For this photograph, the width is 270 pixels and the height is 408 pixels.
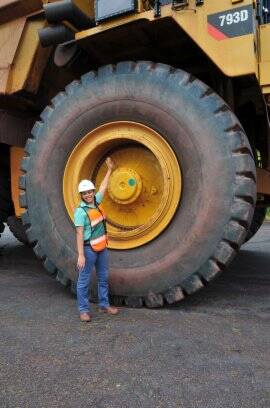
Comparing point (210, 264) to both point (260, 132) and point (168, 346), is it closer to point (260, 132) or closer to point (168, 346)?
point (168, 346)

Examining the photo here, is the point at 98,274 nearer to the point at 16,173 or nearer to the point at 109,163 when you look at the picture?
the point at 109,163

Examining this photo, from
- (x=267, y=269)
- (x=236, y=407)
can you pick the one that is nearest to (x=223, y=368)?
(x=236, y=407)

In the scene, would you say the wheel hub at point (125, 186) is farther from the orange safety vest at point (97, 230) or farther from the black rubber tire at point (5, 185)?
the black rubber tire at point (5, 185)

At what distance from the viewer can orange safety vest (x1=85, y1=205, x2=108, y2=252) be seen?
3.17 meters

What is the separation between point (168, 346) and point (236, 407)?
2.24ft

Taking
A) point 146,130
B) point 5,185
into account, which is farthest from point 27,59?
point 5,185

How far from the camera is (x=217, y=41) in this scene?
2994mm

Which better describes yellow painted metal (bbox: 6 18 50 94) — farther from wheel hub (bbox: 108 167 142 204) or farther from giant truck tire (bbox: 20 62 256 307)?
wheel hub (bbox: 108 167 142 204)

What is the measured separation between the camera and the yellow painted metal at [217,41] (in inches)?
115

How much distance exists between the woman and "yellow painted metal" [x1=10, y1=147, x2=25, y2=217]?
4.19 ft

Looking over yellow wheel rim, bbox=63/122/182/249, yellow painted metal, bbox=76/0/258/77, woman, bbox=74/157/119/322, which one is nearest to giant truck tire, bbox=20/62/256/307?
yellow wheel rim, bbox=63/122/182/249

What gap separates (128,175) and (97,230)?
0.51m

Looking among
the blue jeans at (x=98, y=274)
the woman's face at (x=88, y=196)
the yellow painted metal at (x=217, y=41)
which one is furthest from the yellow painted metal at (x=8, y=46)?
the blue jeans at (x=98, y=274)

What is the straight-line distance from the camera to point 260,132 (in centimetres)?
441
